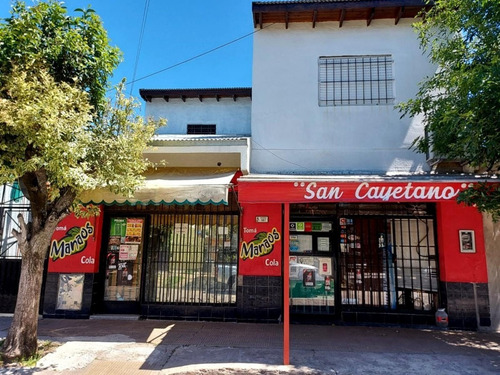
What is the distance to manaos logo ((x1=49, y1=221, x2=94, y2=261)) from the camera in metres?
8.27

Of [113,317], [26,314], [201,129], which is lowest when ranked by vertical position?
[113,317]

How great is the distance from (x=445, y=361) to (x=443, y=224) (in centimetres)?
313

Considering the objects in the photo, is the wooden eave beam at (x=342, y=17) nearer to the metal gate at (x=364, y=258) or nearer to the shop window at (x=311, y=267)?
the metal gate at (x=364, y=258)

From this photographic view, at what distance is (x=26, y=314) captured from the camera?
17.8 feet

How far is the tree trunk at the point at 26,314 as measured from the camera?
5.32m

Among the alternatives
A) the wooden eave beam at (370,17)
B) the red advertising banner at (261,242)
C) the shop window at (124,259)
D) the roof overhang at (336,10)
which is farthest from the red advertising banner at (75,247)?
the wooden eave beam at (370,17)

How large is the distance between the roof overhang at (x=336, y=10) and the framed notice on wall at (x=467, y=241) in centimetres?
538

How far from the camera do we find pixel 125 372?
16.8ft

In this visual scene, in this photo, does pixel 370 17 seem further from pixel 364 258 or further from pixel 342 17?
pixel 364 258

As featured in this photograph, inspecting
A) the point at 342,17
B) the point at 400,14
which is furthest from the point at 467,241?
the point at 342,17

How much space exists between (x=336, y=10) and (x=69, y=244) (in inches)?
344

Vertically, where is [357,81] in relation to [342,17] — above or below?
below

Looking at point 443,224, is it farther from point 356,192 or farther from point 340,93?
point 340,93

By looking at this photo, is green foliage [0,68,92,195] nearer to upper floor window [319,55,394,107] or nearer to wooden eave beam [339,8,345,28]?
upper floor window [319,55,394,107]
